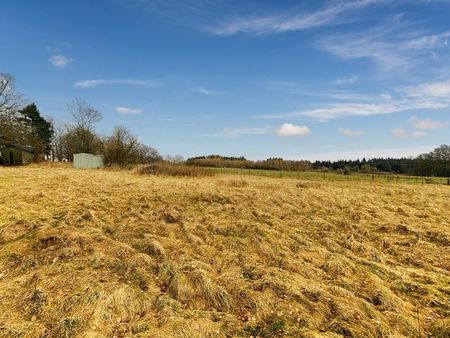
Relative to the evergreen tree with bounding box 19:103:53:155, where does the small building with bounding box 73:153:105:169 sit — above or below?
below

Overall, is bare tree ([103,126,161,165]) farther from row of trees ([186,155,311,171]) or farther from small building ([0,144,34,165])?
row of trees ([186,155,311,171])

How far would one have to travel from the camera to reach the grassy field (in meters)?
4.38

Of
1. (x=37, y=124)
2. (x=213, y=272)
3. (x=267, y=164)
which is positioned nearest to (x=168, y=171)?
(x=213, y=272)

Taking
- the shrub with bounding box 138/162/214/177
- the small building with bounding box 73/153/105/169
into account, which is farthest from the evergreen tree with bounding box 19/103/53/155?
the shrub with bounding box 138/162/214/177

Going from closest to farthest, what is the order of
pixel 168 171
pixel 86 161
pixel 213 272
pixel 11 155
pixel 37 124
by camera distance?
pixel 213 272, pixel 168 171, pixel 86 161, pixel 11 155, pixel 37 124

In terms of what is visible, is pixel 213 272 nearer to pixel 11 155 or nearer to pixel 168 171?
pixel 168 171

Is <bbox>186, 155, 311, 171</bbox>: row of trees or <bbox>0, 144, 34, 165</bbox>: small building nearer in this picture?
<bbox>0, 144, 34, 165</bbox>: small building

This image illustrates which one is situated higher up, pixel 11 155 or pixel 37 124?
pixel 37 124

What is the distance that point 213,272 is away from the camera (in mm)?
6023

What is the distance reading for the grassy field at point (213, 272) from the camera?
438cm

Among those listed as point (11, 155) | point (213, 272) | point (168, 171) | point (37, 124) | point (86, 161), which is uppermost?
point (37, 124)

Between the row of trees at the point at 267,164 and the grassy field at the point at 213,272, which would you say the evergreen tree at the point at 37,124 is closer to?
the row of trees at the point at 267,164

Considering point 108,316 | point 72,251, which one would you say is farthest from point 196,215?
point 108,316

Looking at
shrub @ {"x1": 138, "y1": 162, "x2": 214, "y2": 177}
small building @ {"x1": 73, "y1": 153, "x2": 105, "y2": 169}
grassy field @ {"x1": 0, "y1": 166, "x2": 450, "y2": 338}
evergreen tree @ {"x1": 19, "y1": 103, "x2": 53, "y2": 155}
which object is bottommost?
grassy field @ {"x1": 0, "y1": 166, "x2": 450, "y2": 338}
